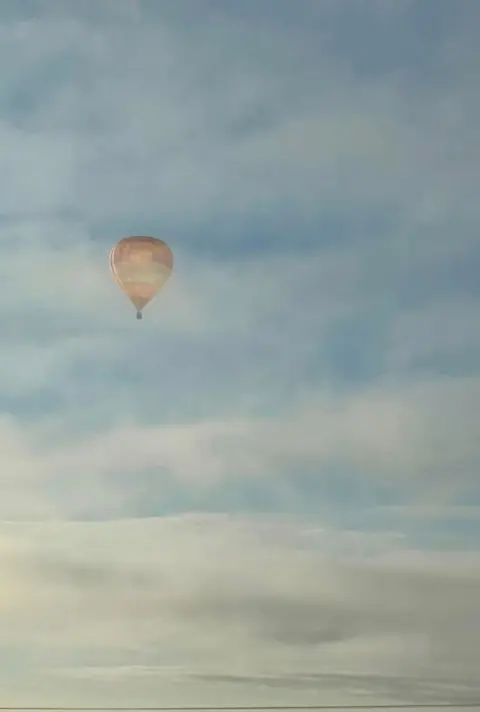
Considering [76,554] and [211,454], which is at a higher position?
[211,454]

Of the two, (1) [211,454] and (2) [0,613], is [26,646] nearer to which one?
(2) [0,613]

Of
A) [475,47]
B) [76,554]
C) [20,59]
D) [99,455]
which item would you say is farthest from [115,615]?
[475,47]

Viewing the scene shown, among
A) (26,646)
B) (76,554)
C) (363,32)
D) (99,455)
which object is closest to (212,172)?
(363,32)

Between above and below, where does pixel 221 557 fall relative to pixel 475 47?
below

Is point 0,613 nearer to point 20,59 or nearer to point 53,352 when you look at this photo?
point 53,352

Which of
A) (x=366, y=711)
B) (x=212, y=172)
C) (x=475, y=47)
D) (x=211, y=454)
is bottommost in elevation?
(x=366, y=711)

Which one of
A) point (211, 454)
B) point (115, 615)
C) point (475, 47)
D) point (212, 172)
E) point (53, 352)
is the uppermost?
point (475, 47)
